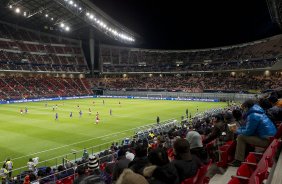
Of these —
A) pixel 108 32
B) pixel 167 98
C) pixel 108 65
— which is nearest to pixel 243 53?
pixel 167 98

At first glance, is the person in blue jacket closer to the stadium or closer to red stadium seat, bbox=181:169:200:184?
the stadium

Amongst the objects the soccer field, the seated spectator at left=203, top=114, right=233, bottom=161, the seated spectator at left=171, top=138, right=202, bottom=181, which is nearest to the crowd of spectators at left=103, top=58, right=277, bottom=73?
the soccer field

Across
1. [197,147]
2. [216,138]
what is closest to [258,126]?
[197,147]

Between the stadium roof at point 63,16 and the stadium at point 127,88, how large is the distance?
0.34m

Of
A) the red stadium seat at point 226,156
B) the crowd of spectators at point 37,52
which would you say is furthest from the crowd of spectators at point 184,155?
the crowd of spectators at point 37,52

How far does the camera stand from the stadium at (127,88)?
729 centimetres

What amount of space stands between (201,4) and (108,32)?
3205 centimetres

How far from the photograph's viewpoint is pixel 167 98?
6825 centimetres

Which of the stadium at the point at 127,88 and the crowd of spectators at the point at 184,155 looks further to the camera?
the stadium at the point at 127,88

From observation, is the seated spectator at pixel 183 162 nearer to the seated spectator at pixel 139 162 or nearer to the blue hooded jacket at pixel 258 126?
the seated spectator at pixel 139 162

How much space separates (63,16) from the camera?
6359cm

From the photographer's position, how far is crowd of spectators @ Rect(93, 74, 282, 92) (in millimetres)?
64500

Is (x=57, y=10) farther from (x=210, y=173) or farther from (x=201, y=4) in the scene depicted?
(x=210, y=173)

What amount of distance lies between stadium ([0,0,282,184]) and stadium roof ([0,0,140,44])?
340 mm
